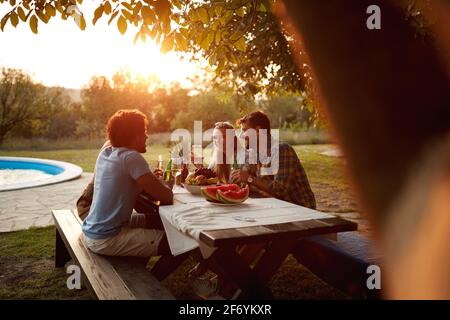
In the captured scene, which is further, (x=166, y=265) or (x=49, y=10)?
(x=49, y=10)

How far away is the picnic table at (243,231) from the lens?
2521 millimetres

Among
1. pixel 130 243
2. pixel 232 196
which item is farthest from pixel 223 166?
pixel 130 243

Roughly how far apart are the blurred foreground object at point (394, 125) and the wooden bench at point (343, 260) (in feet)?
4.10

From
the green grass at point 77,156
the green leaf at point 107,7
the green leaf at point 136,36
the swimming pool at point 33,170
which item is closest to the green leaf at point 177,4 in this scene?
the green leaf at point 136,36

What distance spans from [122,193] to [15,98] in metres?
25.1

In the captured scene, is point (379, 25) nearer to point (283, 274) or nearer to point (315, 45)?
point (315, 45)

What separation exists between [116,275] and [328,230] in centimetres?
148

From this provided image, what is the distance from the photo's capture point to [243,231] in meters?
2.55

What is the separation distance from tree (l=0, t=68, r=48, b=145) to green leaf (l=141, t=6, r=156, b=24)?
2469cm

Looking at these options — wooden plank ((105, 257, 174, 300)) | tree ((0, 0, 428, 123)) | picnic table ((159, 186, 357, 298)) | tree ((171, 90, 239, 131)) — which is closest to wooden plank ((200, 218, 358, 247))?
picnic table ((159, 186, 357, 298))

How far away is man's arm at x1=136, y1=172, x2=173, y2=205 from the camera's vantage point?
10.5 ft

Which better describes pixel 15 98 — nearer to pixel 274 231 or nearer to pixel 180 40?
pixel 180 40

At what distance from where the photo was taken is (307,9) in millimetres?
1845

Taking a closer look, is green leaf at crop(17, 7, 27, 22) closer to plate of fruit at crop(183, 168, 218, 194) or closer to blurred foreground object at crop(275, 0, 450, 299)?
plate of fruit at crop(183, 168, 218, 194)
